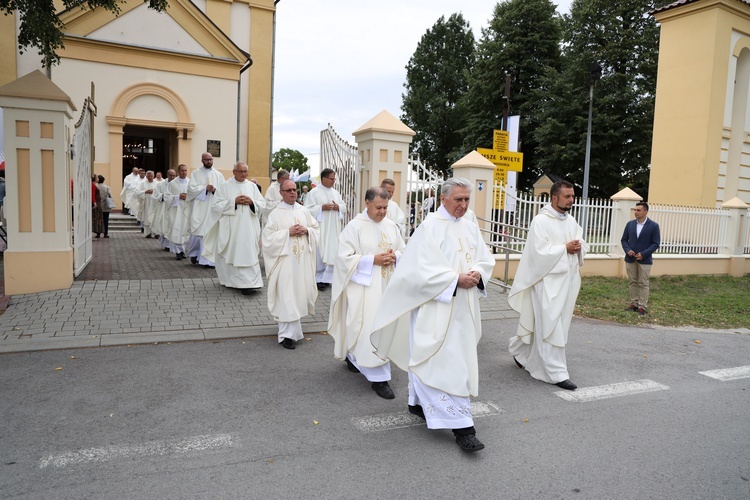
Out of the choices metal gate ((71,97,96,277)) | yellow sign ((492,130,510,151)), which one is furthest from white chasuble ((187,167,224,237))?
yellow sign ((492,130,510,151))

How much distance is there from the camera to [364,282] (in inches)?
211

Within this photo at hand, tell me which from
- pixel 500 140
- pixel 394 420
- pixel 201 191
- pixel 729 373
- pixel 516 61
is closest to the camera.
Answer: pixel 394 420

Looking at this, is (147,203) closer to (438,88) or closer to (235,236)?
(235,236)

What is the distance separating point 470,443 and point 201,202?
31.2 ft

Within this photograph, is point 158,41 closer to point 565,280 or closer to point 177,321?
point 177,321

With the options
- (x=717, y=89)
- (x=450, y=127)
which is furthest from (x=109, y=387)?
(x=450, y=127)

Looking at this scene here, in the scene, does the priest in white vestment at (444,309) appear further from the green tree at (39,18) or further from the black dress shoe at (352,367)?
the green tree at (39,18)

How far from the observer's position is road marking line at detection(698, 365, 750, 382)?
20.0 feet

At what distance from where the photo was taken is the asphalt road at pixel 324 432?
3500mm

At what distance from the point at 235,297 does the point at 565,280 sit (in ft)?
17.2

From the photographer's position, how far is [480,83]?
1326 inches

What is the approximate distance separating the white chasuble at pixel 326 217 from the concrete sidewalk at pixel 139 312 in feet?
2.34

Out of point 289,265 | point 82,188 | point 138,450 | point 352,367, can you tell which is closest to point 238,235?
point 289,265

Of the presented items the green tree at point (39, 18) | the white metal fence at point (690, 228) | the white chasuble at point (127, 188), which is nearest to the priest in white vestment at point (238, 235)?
the green tree at point (39, 18)
